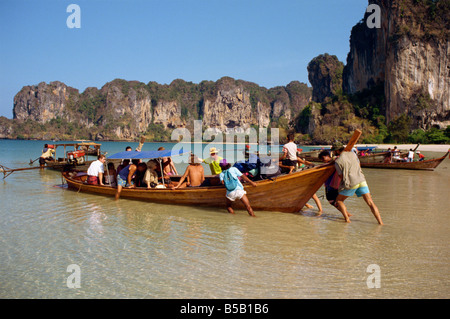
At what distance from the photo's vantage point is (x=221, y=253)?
18.2ft

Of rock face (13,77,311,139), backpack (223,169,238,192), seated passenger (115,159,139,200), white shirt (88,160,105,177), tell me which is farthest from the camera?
rock face (13,77,311,139)

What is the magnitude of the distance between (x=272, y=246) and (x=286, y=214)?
2.44 meters

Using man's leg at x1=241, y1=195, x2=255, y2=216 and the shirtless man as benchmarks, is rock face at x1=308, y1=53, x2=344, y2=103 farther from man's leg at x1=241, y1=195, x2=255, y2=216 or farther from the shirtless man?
man's leg at x1=241, y1=195, x2=255, y2=216

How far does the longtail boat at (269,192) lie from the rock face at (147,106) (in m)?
123

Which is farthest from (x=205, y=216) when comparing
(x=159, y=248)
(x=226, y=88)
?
(x=226, y=88)

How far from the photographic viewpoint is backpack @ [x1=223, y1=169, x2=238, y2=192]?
7.77 meters

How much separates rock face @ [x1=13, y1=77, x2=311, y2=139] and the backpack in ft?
406

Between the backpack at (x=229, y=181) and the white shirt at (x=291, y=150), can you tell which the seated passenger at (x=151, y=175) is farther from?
the white shirt at (x=291, y=150)

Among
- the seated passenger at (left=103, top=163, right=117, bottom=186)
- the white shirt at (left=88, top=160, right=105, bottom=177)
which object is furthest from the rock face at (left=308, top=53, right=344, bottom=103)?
the white shirt at (left=88, top=160, right=105, bottom=177)

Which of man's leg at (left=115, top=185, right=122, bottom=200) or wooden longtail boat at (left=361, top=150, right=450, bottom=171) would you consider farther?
wooden longtail boat at (left=361, top=150, right=450, bottom=171)

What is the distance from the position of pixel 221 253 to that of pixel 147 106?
554 ft

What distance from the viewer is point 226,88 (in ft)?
587

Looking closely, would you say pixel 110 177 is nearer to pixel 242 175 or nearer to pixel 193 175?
pixel 193 175

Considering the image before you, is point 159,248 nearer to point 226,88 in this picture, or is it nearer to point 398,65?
point 398,65
